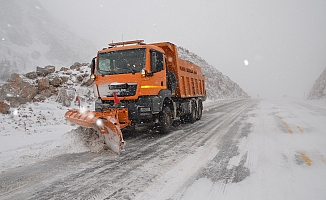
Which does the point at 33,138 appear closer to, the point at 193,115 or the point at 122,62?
the point at 122,62

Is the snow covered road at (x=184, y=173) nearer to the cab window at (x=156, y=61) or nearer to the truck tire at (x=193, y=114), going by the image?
the cab window at (x=156, y=61)

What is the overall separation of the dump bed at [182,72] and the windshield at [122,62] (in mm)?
2146

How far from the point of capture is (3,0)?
99.6 m

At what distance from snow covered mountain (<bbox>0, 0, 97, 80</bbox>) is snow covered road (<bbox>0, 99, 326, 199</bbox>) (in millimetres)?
62187

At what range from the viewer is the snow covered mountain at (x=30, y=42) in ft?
227

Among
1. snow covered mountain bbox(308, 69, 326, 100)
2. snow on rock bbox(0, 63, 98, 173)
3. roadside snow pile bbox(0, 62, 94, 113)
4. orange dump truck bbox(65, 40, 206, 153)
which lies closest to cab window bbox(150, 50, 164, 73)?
orange dump truck bbox(65, 40, 206, 153)

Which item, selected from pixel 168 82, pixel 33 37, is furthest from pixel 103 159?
pixel 33 37

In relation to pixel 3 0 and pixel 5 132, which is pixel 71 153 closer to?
pixel 5 132

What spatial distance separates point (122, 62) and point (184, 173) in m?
4.22

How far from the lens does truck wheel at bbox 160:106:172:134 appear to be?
7.41 m

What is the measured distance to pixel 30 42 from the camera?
82.7 m

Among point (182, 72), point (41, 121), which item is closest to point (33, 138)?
point (41, 121)

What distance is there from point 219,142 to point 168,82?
316 cm

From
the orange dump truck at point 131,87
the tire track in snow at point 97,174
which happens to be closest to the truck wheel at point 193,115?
the orange dump truck at point 131,87
